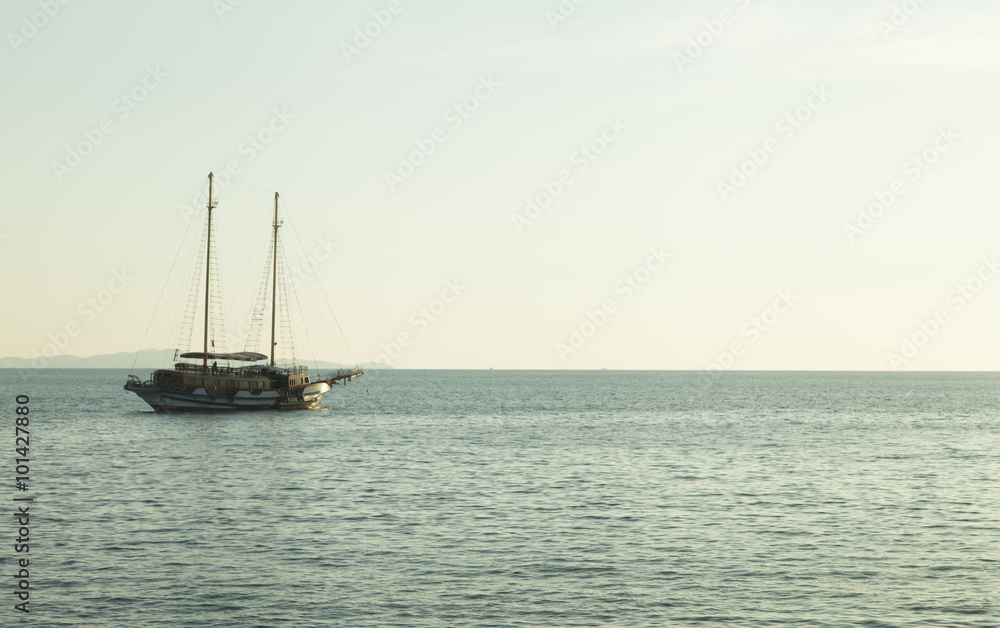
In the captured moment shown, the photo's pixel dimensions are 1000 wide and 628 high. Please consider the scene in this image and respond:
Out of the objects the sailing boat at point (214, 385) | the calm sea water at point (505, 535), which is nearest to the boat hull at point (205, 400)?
the sailing boat at point (214, 385)

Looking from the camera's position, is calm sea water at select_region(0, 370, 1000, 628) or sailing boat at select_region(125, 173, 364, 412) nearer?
calm sea water at select_region(0, 370, 1000, 628)

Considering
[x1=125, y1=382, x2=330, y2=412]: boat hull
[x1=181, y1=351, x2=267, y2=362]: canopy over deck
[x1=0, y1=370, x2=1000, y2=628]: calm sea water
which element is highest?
[x1=181, y1=351, x2=267, y2=362]: canopy over deck

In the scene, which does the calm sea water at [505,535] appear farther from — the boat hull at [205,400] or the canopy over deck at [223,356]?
the canopy over deck at [223,356]

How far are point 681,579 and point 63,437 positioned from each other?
58916mm

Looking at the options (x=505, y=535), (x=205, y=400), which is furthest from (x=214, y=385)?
(x=505, y=535)

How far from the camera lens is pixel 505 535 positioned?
32.1 metres

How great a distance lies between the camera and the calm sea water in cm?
2342

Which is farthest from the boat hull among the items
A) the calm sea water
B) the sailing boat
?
the calm sea water

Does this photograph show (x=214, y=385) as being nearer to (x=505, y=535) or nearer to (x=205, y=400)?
(x=205, y=400)

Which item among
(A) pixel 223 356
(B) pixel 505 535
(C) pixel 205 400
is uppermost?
(A) pixel 223 356

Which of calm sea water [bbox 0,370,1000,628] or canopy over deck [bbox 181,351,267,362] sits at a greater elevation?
canopy over deck [bbox 181,351,267,362]

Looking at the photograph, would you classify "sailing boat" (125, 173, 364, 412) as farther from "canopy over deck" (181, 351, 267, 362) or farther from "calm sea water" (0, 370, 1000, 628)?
"calm sea water" (0, 370, 1000, 628)

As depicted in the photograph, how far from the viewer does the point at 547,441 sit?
70.9 m

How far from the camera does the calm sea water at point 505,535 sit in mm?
23422
